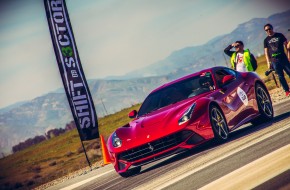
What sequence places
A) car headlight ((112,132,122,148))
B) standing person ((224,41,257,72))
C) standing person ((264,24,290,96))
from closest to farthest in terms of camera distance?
car headlight ((112,132,122,148)) < standing person ((224,41,257,72)) < standing person ((264,24,290,96))

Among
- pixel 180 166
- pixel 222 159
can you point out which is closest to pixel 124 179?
pixel 180 166

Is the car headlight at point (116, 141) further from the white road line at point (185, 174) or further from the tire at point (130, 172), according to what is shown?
the white road line at point (185, 174)

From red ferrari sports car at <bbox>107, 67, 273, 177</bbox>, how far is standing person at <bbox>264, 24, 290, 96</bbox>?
3.35 metres

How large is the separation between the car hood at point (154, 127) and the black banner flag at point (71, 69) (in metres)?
6.79

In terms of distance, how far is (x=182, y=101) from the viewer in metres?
8.88

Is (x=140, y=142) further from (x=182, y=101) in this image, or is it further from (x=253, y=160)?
(x=253, y=160)

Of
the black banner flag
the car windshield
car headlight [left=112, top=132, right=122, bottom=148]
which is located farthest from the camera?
the black banner flag

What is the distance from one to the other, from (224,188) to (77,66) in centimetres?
1133

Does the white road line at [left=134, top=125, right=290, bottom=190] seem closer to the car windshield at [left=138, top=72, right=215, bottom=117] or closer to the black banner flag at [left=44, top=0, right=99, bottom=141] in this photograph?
the car windshield at [left=138, top=72, right=215, bottom=117]

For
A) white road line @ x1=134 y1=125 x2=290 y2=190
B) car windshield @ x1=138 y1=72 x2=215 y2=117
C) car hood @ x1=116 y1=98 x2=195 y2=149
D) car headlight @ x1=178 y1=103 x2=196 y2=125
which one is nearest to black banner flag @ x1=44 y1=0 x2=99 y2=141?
car windshield @ x1=138 y1=72 x2=215 y2=117

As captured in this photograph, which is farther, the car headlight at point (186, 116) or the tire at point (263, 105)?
the tire at point (263, 105)

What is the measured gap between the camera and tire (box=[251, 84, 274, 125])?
33.0 ft

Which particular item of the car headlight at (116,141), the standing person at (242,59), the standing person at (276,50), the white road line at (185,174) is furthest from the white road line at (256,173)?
the standing person at (276,50)

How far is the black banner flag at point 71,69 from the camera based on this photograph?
15.2 meters
